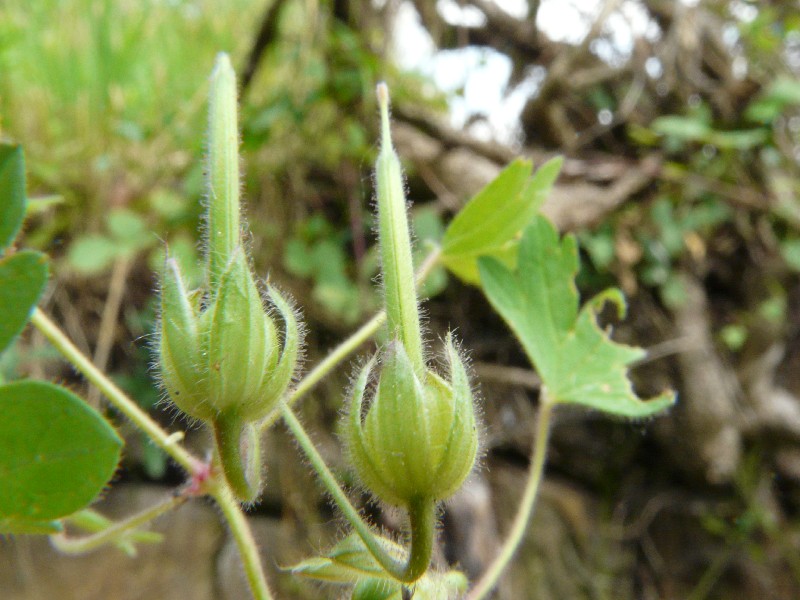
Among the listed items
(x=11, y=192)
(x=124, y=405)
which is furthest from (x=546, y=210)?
(x=11, y=192)

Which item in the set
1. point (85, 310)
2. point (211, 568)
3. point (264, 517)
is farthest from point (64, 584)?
point (85, 310)

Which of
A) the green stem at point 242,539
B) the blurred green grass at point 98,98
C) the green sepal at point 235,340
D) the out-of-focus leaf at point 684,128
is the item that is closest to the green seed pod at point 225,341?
the green sepal at point 235,340

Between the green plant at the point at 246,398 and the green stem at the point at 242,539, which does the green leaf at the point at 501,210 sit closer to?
the green plant at the point at 246,398

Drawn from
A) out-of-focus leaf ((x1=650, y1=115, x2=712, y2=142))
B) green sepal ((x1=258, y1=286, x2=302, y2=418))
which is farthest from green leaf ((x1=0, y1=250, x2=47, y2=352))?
out-of-focus leaf ((x1=650, y1=115, x2=712, y2=142))

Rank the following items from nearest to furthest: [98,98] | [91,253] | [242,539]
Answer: [242,539] < [91,253] < [98,98]

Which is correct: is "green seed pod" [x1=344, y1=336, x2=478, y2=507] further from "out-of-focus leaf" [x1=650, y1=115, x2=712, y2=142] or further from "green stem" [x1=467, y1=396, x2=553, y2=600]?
"out-of-focus leaf" [x1=650, y1=115, x2=712, y2=142]

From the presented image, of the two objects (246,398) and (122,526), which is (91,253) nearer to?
(122,526)
